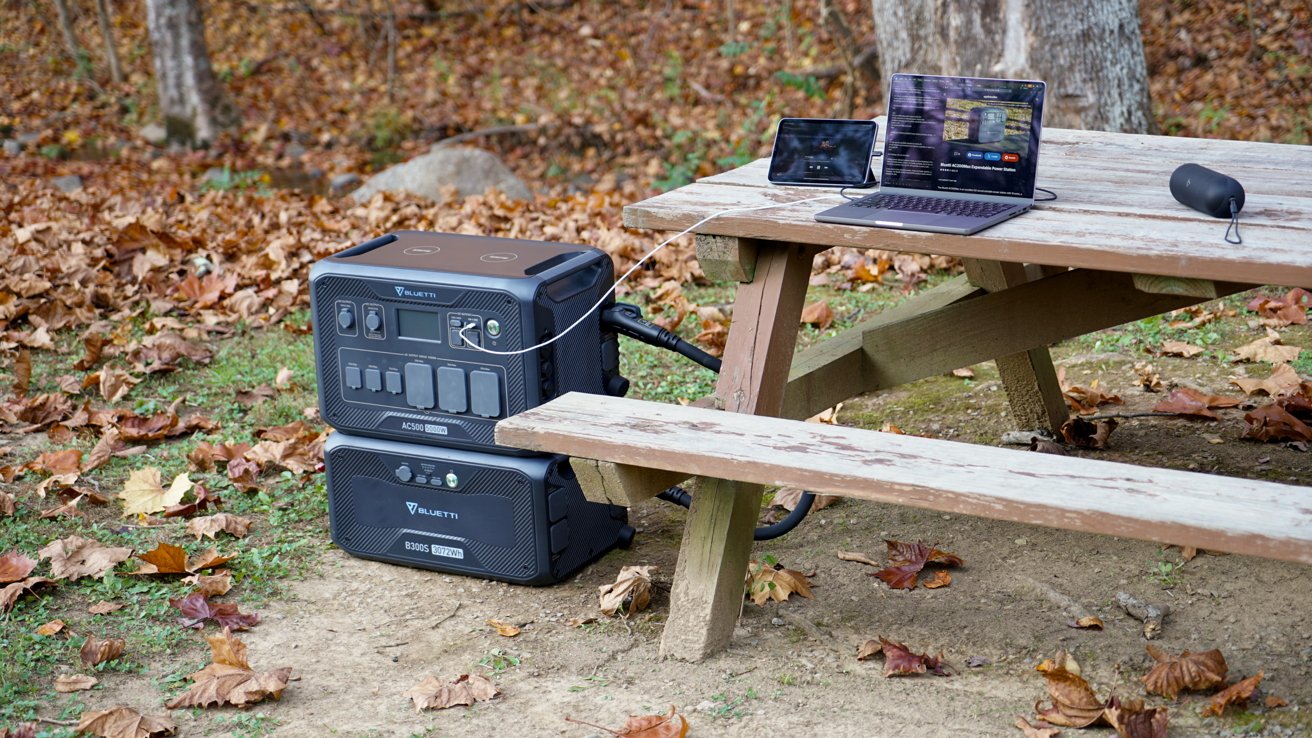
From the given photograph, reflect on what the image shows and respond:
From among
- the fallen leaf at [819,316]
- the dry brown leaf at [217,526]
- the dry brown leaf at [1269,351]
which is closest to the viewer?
the dry brown leaf at [217,526]

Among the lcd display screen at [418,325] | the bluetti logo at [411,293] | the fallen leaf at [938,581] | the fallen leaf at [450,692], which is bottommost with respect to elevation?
the fallen leaf at [938,581]

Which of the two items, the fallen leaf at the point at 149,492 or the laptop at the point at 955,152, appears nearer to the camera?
the laptop at the point at 955,152

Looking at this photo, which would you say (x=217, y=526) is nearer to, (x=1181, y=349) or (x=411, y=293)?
(x=411, y=293)

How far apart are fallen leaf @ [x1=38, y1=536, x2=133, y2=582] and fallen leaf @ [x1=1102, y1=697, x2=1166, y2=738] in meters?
2.36

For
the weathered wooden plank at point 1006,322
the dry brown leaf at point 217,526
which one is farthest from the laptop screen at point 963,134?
the dry brown leaf at point 217,526

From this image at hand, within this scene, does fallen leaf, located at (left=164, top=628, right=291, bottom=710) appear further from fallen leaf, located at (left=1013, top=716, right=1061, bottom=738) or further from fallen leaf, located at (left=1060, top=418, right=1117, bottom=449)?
fallen leaf, located at (left=1060, top=418, right=1117, bottom=449)

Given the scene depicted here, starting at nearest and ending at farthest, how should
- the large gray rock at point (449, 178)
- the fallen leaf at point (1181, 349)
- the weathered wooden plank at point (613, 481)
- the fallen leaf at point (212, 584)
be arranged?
the weathered wooden plank at point (613, 481) → the fallen leaf at point (212, 584) → the fallen leaf at point (1181, 349) → the large gray rock at point (449, 178)

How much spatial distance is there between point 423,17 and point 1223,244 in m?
14.1

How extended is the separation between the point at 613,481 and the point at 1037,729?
921mm

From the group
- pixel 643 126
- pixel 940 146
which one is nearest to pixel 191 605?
Result: pixel 940 146

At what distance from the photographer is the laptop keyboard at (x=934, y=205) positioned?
2.54 meters

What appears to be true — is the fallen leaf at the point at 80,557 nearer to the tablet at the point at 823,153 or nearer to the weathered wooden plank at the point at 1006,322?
the tablet at the point at 823,153

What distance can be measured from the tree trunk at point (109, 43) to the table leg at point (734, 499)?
13.3 metres

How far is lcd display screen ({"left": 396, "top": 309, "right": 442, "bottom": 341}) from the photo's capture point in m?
2.98
